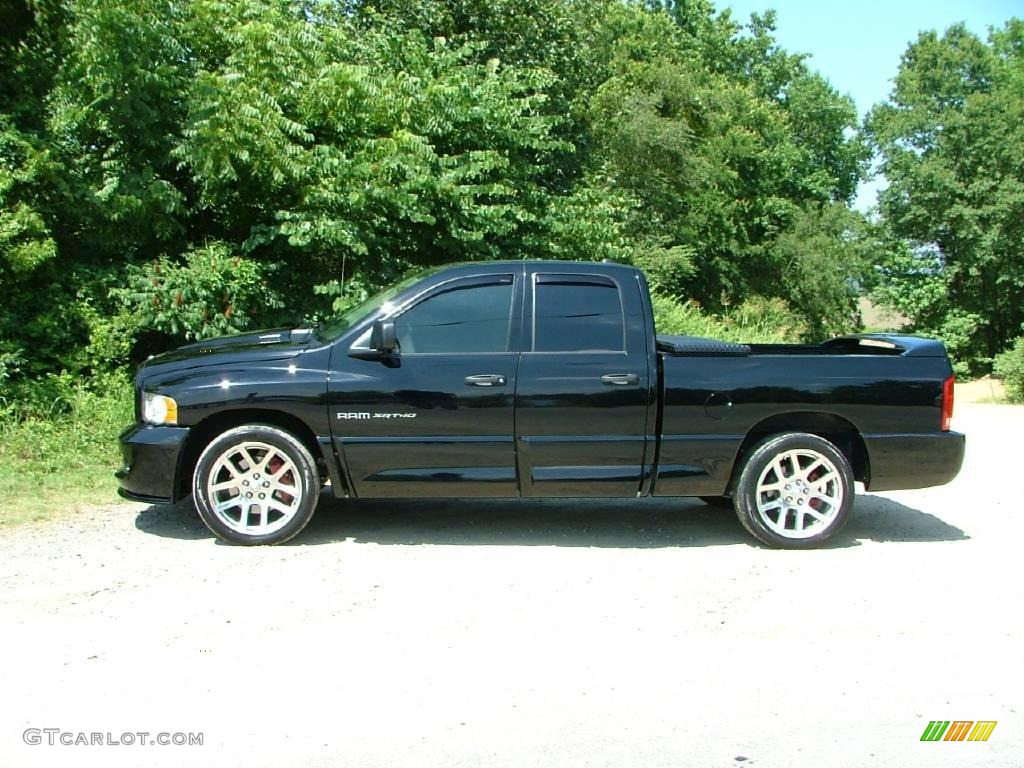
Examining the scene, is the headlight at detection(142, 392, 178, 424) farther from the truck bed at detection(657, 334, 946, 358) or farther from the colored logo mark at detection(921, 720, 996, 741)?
the colored logo mark at detection(921, 720, 996, 741)

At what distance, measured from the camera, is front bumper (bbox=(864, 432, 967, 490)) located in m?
7.18

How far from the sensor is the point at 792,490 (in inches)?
283

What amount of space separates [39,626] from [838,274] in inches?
1666

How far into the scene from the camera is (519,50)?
2194 centimetres

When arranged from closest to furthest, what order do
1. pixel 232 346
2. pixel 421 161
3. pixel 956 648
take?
pixel 956 648
pixel 232 346
pixel 421 161

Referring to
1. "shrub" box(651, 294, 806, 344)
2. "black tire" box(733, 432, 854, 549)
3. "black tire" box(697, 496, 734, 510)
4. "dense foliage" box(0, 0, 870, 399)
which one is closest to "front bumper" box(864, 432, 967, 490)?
"black tire" box(733, 432, 854, 549)

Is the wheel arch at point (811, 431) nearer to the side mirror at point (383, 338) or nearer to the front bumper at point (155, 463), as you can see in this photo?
the side mirror at point (383, 338)

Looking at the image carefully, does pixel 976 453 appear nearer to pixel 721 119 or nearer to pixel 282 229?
pixel 282 229

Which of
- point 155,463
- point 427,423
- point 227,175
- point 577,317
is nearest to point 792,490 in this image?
point 577,317

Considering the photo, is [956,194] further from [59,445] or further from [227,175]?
[59,445]

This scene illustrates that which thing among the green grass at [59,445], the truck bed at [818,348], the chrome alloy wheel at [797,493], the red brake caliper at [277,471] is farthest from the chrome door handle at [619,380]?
the green grass at [59,445]

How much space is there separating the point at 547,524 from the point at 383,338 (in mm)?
1987

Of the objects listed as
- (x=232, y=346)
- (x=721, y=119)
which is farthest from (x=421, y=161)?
(x=721, y=119)

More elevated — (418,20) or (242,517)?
(418,20)
